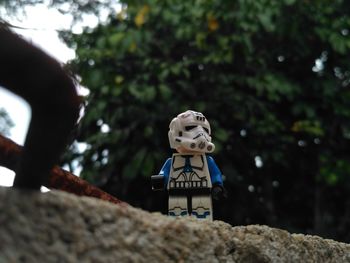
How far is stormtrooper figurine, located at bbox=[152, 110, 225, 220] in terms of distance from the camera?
8.32ft

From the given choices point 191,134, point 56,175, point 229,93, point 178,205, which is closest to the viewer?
point 56,175

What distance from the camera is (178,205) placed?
2.53 m

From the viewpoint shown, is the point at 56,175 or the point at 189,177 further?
the point at 189,177

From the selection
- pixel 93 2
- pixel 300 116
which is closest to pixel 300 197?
pixel 300 116

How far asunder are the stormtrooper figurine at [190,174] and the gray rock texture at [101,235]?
0.78 metres

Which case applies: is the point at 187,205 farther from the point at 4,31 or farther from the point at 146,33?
the point at 146,33

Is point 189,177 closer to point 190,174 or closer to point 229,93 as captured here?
point 190,174

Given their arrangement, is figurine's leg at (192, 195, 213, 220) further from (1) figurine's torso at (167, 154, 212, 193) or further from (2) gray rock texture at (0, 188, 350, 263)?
(2) gray rock texture at (0, 188, 350, 263)

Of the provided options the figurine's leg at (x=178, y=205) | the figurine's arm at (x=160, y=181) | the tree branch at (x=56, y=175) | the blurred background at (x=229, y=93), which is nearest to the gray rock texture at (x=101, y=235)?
the tree branch at (x=56, y=175)

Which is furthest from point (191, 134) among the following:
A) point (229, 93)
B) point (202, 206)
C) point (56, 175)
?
point (229, 93)

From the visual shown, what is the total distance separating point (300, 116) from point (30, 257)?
6.46 meters

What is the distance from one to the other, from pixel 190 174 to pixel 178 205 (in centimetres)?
14

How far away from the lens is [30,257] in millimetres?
1018

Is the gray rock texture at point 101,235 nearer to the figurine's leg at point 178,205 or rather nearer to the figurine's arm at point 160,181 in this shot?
the figurine's leg at point 178,205
